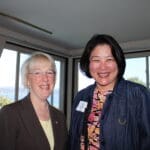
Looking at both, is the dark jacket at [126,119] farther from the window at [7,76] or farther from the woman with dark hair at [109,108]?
the window at [7,76]

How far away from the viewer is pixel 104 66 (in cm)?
178

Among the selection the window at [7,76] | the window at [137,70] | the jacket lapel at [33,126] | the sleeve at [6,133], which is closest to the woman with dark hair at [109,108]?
the jacket lapel at [33,126]

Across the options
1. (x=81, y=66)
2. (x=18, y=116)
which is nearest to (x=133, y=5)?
(x=81, y=66)

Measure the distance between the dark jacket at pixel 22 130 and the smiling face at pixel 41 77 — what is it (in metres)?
0.10

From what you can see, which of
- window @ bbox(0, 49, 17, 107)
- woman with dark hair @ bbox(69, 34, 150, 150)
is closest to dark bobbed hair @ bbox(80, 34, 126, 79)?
woman with dark hair @ bbox(69, 34, 150, 150)

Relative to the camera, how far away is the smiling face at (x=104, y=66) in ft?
5.84

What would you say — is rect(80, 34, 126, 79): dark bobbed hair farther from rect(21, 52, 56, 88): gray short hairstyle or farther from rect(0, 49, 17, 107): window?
rect(0, 49, 17, 107): window

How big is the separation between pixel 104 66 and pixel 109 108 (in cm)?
26

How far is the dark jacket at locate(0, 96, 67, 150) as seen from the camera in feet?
5.57

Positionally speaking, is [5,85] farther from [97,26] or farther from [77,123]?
[77,123]

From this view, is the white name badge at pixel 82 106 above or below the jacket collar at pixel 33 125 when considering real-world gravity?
above

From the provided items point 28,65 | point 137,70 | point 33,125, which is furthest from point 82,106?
point 137,70

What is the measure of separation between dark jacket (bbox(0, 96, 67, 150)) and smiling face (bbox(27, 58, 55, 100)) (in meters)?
0.10

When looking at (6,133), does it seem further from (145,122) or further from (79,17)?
(79,17)
